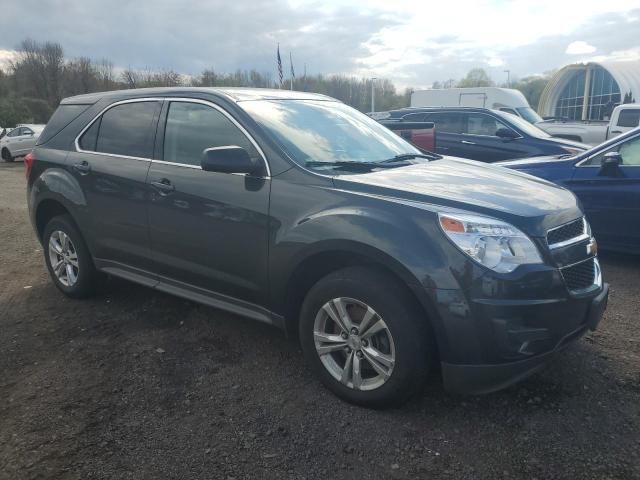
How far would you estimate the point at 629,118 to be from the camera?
42.7 ft

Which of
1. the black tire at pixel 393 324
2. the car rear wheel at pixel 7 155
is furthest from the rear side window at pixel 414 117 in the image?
the car rear wheel at pixel 7 155

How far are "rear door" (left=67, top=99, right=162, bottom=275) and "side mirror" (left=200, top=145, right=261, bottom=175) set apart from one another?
0.91 meters

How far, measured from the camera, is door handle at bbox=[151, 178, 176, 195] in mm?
3744

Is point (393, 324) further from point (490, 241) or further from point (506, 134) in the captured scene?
point (506, 134)

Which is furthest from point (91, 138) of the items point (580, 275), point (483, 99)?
point (483, 99)

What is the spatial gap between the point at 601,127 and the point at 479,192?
42.5ft

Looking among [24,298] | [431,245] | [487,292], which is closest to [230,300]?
[431,245]

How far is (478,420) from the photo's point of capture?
2902 millimetres

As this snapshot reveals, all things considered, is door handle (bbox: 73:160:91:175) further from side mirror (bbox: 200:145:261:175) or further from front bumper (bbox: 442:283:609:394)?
front bumper (bbox: 442:283:609:394)

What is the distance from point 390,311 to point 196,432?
3.98ft

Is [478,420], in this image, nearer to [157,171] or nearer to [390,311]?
[390,311]

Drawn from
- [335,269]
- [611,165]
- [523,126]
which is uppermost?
[523,126]

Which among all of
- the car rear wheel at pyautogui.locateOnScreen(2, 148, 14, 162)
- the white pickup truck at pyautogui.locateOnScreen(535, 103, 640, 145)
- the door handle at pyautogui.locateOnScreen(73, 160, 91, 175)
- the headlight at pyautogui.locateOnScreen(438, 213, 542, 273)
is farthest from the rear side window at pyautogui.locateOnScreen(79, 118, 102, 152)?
the car rear wheel at pyautogui.locateOnScreen(2, 148, 14, 162)

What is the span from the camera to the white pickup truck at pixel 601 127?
511 inches
